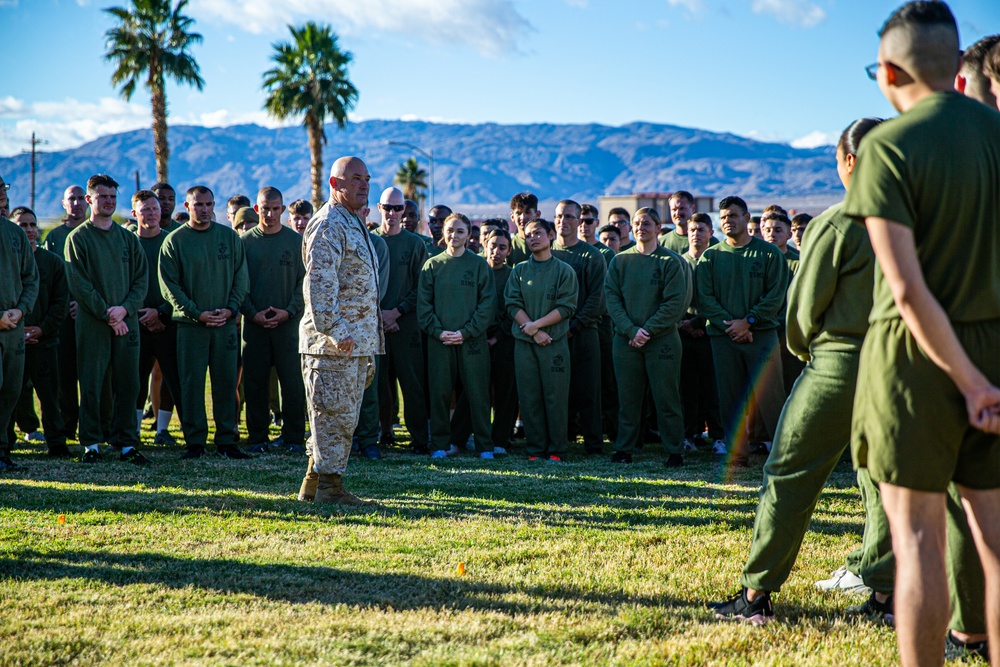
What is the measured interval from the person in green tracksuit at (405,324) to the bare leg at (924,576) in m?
7.64

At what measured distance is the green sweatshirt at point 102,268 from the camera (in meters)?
9.08

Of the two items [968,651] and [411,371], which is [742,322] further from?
[968,651]

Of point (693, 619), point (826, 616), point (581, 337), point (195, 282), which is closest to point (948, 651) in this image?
point (826, 616)

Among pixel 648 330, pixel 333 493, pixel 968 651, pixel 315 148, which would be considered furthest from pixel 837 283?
pixel 315 148

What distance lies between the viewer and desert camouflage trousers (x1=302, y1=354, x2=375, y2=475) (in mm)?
6879

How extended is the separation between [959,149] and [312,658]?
9.88 feet

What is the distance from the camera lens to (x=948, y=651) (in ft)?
12.7

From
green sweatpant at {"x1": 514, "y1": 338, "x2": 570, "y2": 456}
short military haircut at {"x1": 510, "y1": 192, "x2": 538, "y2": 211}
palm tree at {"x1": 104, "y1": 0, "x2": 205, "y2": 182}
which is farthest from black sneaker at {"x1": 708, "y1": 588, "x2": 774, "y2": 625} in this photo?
palm tree at {"x1": 104, "y1": 0, "x2": 205, "y2": 182}

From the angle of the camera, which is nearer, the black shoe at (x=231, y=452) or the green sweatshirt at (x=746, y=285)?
the green sweatshirt at (x=746, y=285)

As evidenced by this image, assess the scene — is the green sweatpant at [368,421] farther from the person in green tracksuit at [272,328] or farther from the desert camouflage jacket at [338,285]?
the desert camouflage jacket at [338,285]

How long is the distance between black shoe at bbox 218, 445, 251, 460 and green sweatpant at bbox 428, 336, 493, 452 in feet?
6.34

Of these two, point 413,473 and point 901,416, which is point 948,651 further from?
point 413,473

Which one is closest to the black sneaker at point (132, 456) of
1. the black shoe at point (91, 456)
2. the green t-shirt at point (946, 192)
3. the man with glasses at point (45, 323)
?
the black shoe at point (91, 456)

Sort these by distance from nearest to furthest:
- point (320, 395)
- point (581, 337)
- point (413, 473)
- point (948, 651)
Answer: point (948, 651)
point (320, 395)
point (413, 473)
point (581, 337)
